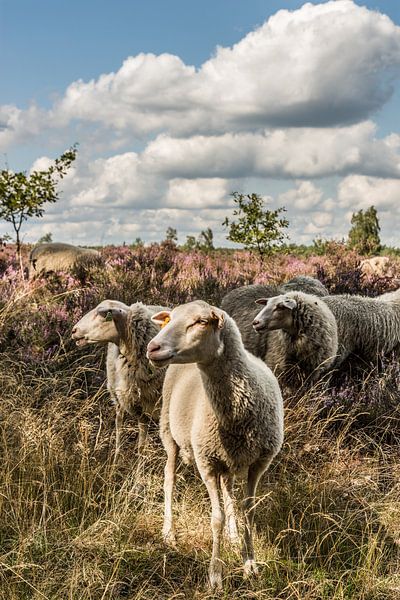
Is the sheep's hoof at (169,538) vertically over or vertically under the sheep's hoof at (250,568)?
over

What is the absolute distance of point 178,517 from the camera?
472cm

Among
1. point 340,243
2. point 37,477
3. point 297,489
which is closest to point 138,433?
point 37,477

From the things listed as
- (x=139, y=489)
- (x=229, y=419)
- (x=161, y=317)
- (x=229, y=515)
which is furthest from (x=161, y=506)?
(x=161, y=317)

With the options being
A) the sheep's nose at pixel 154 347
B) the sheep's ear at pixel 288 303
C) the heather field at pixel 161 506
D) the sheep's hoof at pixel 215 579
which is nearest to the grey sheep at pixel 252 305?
the sheep's ear at pixel 288 303

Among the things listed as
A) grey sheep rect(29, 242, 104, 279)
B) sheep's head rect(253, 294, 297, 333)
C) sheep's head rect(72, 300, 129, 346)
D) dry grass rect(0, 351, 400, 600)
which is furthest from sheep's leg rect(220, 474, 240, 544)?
grey sheep rect(29, 242, 104, 279)

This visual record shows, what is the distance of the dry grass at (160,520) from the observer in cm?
398

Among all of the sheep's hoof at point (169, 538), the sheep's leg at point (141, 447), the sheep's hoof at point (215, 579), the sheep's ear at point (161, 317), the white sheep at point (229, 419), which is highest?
the sheep's ear at point (161, 317)

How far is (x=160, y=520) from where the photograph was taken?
184 inches

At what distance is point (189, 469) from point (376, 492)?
1490mm

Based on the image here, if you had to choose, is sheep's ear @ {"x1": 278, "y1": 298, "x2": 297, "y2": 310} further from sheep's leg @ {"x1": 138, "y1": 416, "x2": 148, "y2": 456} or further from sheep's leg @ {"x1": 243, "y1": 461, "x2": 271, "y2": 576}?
sheep's leg @ {"x1": 243, "y1": 461, "x2": 271, "y2": 576}

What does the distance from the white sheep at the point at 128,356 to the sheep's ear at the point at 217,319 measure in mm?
2058

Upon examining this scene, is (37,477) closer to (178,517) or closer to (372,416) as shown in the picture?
(178,517)

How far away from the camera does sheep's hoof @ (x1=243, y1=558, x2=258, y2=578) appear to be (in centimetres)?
400

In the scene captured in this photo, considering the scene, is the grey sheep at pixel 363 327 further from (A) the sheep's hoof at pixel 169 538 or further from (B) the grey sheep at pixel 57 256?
(B) the grey sheep at pixel 57 256
